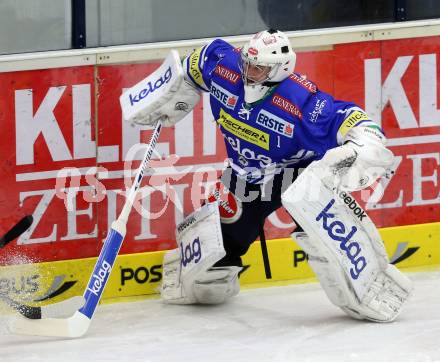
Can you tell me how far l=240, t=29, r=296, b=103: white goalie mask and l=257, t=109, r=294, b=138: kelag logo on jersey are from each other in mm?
72

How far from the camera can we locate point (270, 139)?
5.42 meters

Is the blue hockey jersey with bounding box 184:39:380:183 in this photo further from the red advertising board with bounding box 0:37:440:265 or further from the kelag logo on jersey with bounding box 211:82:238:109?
the red advertising board with bounding box 0:37:440:265

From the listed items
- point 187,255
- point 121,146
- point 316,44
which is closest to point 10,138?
point 121,146

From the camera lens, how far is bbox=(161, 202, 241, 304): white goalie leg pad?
18.2 feet

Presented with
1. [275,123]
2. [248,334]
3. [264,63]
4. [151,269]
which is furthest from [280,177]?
[151,269]

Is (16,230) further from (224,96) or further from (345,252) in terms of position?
(345,252)

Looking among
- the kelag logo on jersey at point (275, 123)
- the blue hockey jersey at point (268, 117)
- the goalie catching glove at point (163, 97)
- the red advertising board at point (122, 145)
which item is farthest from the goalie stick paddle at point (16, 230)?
the kelag logo on jersey at point (275, 123)

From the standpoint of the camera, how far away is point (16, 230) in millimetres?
5684

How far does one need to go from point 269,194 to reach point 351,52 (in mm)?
924

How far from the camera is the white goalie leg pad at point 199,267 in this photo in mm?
5547

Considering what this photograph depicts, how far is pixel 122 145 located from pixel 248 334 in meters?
1.07

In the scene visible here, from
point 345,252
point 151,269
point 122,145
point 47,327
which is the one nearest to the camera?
point 47,327

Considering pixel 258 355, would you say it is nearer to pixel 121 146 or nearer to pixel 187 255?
pixel 187 255

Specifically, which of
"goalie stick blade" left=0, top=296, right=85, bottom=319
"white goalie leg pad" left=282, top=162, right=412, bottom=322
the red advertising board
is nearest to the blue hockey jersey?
"white goalie leg pad" left=282, top=162, right=412, bottom=322
